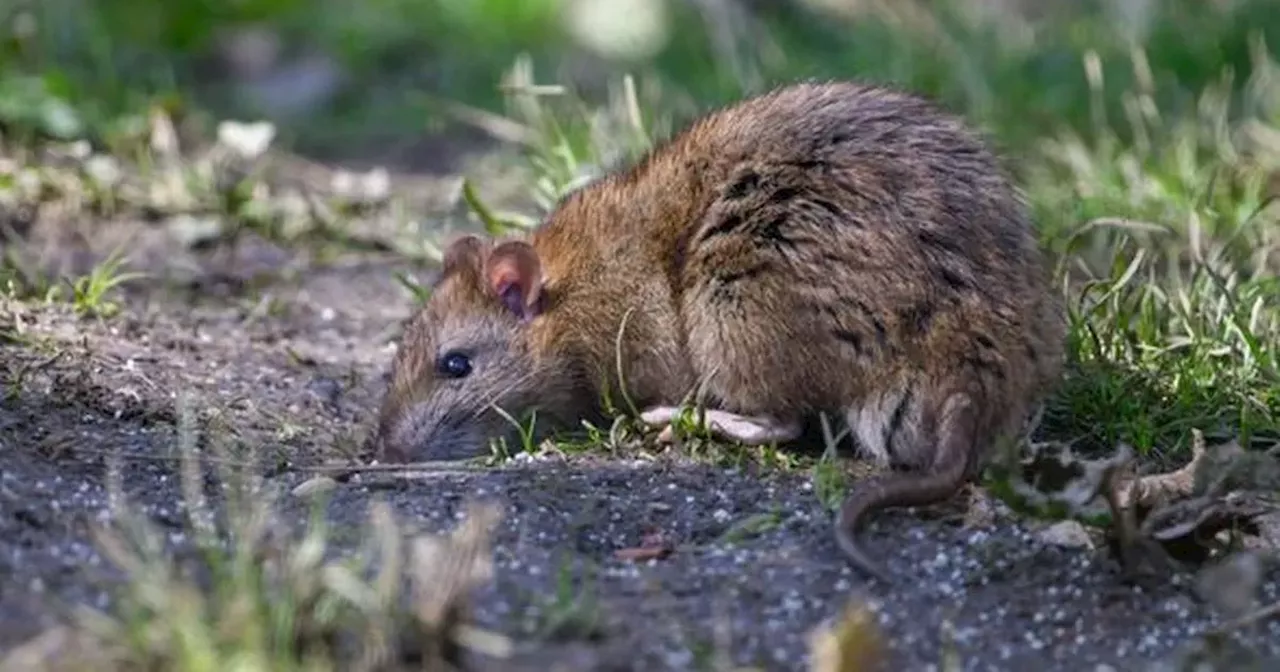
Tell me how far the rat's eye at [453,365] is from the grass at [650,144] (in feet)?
0.87

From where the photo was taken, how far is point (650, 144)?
6.88 meters

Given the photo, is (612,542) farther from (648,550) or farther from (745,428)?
(745,428)

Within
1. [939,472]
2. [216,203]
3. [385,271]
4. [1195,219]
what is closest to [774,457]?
[939,472]

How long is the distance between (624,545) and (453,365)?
1357mm

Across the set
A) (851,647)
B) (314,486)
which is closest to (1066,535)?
(851,647)

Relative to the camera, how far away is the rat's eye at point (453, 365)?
5723 millimetres

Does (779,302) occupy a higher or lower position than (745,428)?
higher

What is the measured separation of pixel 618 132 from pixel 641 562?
346 cm

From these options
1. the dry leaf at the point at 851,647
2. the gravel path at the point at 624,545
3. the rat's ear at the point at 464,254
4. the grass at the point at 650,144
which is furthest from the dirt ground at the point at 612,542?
the rat's ear at the point at 464,254

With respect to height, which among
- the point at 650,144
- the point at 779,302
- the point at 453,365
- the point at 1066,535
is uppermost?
the point at 650,144

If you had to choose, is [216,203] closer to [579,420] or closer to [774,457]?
[579,420]

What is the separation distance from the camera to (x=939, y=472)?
15.4 feet

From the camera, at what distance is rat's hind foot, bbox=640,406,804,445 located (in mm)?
5219

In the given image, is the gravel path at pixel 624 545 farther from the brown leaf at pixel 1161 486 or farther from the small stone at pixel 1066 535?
the brown leaf at pixel 1161 486
